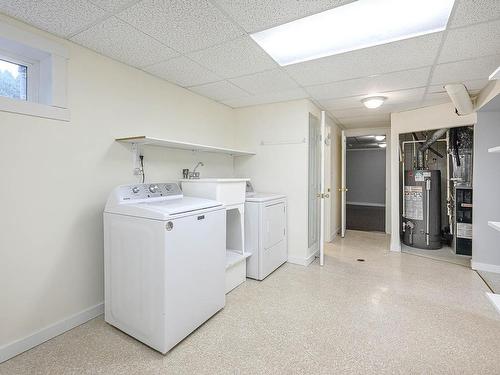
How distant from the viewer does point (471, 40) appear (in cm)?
192

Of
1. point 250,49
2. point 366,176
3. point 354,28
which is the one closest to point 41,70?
point 250,49

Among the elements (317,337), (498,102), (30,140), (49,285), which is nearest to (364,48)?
(498,102)

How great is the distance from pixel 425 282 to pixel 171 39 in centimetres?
356

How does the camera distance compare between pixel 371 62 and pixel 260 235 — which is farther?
pixel 260 235

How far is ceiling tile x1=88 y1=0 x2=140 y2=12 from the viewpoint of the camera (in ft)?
5.03

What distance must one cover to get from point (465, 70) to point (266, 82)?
192 centimetres

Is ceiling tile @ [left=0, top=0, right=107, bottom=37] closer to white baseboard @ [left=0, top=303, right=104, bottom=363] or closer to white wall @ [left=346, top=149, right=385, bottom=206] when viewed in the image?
white baseboard @ [left=0, top=303, right=104, bottom=363]

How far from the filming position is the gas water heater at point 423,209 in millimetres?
4273

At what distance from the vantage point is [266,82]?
2883mm

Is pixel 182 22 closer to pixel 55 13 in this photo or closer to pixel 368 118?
pixel 55 13

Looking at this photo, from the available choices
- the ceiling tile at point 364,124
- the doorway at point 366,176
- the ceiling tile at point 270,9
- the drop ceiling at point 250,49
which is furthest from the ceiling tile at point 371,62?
the doorway at point 366,176

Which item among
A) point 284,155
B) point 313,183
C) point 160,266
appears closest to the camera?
point 160,266

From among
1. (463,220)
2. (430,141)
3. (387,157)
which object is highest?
(430,141)

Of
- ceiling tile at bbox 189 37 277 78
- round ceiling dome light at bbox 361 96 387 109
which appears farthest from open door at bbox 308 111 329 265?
ceiling tile at bbox 189 37 277 78
